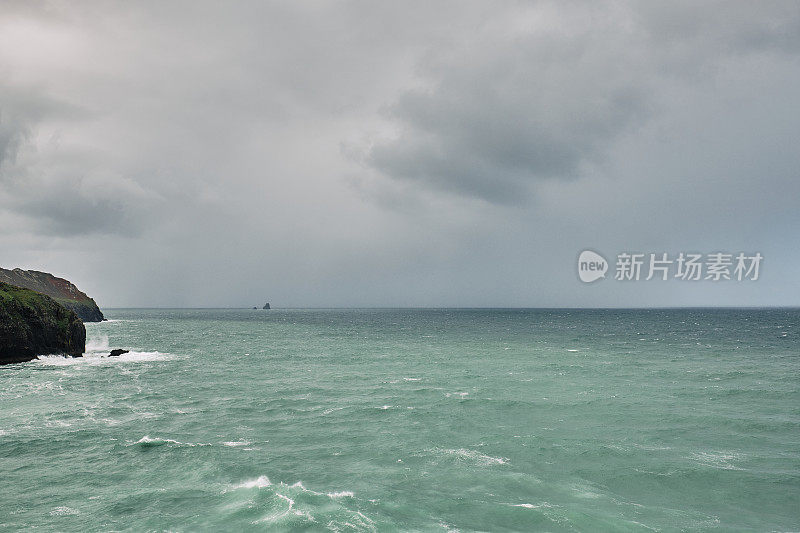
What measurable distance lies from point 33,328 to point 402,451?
80.9m

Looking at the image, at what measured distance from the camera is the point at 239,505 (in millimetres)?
22781

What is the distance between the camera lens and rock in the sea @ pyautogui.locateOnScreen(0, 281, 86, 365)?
71.6 meters

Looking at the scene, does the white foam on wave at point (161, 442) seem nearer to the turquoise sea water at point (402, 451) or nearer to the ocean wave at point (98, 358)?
the turquoise sea water at point (402, 451)

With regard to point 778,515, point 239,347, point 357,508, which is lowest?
point 239,347

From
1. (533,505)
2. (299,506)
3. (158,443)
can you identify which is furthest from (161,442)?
(533,505)

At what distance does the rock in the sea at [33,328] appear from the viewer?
71625 millimetres

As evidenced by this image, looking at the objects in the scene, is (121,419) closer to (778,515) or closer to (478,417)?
(478,417)

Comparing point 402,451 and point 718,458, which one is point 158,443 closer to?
point 402,451

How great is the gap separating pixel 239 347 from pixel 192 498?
88683 mm

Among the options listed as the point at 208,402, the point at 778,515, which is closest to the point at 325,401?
the point at 208,402

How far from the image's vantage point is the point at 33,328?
77.2m

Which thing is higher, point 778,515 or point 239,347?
point 778,515

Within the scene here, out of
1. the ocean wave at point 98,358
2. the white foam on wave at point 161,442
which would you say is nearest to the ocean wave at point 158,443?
the white foam on wave at point 161,442

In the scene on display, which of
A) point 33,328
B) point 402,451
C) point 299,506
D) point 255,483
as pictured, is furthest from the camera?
point 33,328
